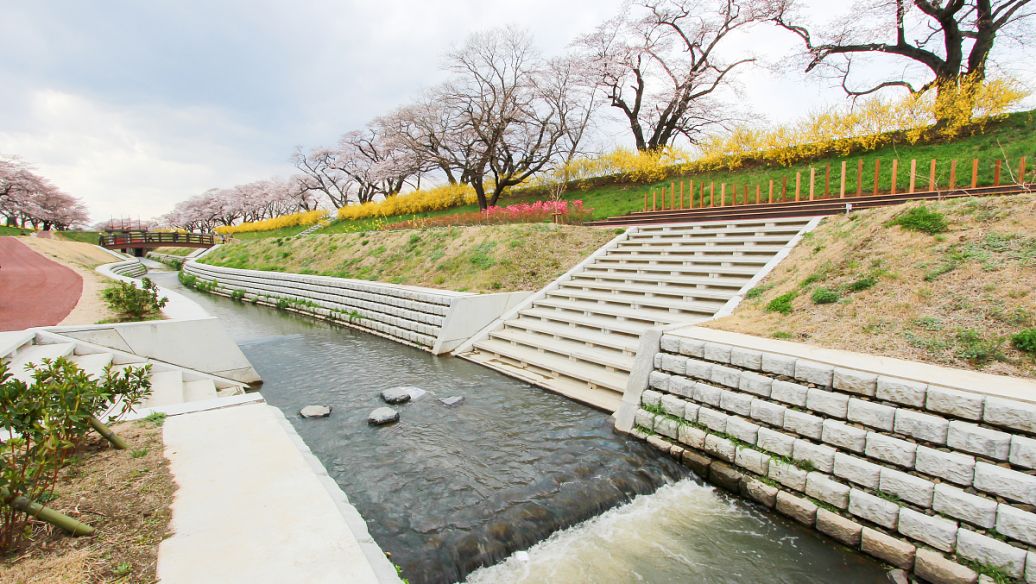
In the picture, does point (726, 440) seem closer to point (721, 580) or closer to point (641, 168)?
point (721, 580)

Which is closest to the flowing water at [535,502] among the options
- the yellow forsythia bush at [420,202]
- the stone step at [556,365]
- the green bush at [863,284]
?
the stone step at [556,365]

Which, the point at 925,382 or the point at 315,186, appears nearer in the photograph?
the point at 925,382

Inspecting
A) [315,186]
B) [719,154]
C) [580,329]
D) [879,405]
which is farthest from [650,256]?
[315,186]

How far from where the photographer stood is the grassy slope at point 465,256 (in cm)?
1170

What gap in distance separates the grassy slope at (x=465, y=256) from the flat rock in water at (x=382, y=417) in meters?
5.23

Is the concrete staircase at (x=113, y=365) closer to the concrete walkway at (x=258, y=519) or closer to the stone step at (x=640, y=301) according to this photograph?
the concrete walkway at (x=258, y=519)

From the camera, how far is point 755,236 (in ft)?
31.1

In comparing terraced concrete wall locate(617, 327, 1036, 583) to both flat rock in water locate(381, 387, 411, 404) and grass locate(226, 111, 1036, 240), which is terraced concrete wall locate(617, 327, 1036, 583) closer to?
flat rock in water locate(381, 387, 411, 404)

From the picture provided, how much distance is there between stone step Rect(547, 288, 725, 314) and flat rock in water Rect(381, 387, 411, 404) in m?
4.21

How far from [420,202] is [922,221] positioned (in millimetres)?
30309

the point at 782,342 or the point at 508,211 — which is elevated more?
the point at 508,211

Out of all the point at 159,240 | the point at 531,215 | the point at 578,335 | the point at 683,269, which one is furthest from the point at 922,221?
the point at 159,240

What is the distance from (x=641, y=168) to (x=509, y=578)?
70.0 ft

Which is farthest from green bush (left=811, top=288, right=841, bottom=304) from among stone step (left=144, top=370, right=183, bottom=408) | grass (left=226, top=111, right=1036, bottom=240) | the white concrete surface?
the white concrete surface
